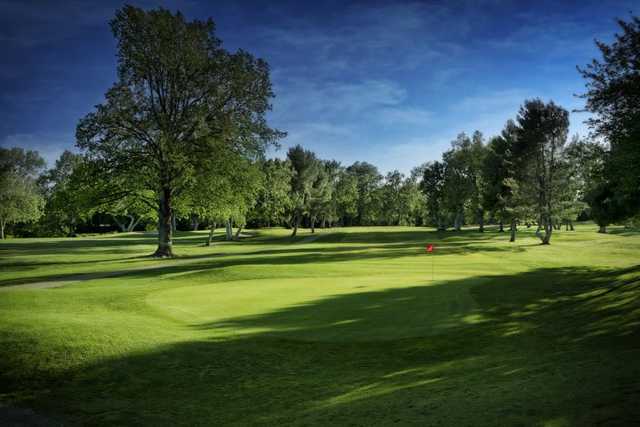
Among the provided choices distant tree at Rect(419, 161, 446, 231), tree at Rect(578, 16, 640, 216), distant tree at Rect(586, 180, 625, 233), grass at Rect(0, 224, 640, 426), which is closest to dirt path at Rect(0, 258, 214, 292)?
grass at Rect(0, 224, 640, 426)

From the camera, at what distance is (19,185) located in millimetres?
76250

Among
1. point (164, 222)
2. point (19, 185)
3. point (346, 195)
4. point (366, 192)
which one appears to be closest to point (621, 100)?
point (164, 222)

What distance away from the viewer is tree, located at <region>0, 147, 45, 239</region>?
242 ft

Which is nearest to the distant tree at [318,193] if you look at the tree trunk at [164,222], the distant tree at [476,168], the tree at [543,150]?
the distant tree at [476,168]

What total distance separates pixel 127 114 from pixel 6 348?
27.8m

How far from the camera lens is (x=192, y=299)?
15.4 meters

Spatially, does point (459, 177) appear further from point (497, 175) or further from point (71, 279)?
point (71, 279)

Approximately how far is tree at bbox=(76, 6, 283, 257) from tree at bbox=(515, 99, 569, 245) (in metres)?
33.6

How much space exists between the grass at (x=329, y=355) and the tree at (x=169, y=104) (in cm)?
1893

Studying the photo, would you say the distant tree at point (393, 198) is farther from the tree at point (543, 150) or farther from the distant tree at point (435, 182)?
the tree at point (543, 150)

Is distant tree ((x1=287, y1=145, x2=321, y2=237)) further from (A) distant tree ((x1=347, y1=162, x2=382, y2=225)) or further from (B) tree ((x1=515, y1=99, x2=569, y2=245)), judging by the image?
(A) distant tree ((x1=347, y1=162, x2=382, y2=225))

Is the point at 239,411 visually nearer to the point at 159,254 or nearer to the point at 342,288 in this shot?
the point at 342,288

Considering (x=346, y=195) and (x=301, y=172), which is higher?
(x=301, y=172)

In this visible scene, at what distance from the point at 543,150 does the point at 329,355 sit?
52.4 meters
